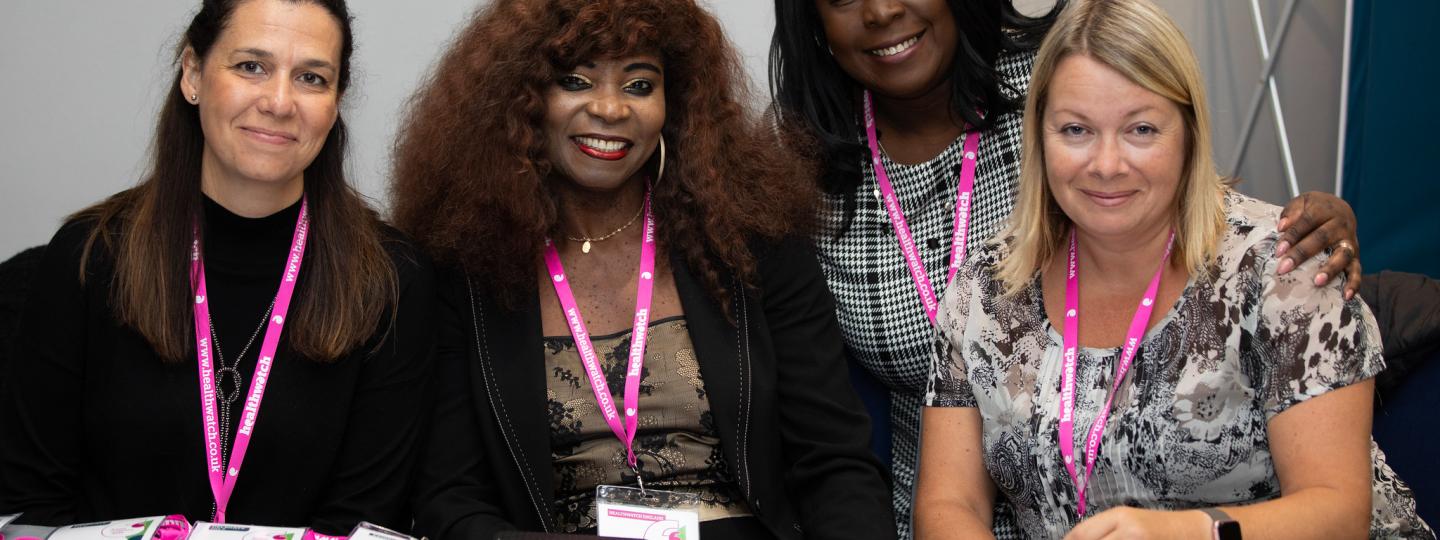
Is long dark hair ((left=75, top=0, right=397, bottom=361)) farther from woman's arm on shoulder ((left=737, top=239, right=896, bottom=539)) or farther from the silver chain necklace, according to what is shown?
woman's arm on shoulder ((left=737, top=239, right=896, bottom=539))

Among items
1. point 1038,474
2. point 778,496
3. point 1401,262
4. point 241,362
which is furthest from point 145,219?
point 1401,262

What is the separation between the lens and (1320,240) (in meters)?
2.13

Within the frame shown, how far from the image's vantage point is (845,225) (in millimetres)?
2984

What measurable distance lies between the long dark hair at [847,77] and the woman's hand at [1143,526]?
1.13 m

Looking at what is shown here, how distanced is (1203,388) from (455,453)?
1.40 m

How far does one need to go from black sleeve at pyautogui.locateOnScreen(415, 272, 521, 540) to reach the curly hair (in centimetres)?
11

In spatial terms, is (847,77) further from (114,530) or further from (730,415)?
(114,530)

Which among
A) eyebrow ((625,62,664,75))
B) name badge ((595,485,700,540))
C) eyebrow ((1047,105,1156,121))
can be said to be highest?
eyebrow ((625,62,664,75))

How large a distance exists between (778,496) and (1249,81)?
320 centimetres

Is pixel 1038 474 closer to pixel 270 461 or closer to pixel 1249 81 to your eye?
pixel 270 461

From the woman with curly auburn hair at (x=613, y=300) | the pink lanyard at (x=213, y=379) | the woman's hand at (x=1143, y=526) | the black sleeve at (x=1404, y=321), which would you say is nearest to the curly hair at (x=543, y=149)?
the woman with curly auburn hair at (x=613, y=300)

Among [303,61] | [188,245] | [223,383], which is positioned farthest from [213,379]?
[303,61]

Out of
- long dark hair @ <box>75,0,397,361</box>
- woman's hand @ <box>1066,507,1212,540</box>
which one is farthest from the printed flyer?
woman's hand @ <box>1066,507,1212,540</box>

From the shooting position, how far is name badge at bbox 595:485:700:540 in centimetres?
227
